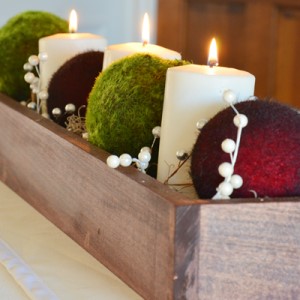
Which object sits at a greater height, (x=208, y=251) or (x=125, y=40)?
(x=208, y=251)

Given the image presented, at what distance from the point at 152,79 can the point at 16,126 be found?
9.0 inches

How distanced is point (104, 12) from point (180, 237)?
1.92 metres

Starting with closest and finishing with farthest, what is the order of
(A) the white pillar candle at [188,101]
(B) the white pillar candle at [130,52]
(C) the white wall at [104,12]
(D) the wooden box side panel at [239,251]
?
1. (D) the wooden box side panel at [239,251]
2. (A) the white pillar candle at [188,101]
3. (B) the white pillar candle at [130,52]
4. (C) the white wall at [104,12]

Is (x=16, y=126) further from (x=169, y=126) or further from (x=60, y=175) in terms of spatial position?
(x=169, y=126)

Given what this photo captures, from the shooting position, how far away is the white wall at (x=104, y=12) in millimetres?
2242

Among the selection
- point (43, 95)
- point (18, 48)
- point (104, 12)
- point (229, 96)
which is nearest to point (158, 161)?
point (229, 96)

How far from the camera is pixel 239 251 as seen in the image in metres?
0.59

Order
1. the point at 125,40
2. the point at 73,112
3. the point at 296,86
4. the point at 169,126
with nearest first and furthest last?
the point at 169,126 → the point at 73,112 → the point at 296,86 → the point at 125,40

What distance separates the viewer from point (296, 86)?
2215 millimetres

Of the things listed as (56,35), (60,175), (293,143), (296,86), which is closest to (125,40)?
(296,86)

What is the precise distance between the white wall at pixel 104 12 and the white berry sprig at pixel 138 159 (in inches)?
61.7

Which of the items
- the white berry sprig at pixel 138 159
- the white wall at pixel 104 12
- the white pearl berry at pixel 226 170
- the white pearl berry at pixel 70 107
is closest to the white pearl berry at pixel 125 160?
the white berry sprig at pixel 138 159

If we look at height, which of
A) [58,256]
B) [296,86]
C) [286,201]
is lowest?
[296,86]

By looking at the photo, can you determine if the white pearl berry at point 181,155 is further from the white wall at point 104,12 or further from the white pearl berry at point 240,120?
the white wall at point 104,12
